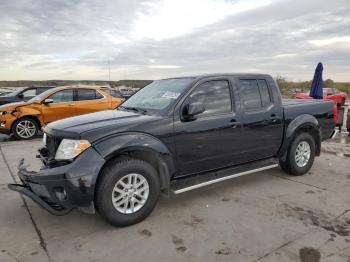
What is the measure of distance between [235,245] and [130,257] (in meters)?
1.05

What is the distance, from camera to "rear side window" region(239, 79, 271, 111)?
4953 mm

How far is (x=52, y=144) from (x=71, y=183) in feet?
2.38

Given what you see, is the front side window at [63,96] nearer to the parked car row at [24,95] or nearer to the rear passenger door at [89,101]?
the rear passenger door at [89,101]

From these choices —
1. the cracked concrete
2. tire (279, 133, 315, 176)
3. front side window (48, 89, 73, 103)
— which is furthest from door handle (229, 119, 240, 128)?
front side window (48, 89, 73, 103)

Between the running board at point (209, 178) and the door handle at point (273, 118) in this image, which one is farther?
the door handle at point (273, 118)

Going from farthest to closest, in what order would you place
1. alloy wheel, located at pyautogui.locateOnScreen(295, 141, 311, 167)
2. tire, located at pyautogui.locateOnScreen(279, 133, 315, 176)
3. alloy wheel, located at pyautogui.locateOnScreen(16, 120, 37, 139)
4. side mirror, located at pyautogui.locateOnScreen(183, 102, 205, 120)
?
alloy wheel, located at pyautogui.locateOnScreen(16, 120, 37, 139) → alloy wheel, located at pyautogui.locateOnScreen(295, 141, 311, 167) → tire, located at pyautogui.locateOnScreen(279, 133, 315, 176) → side mirror, located at pyautogui.locateOnScreen(183, 102, 205, 120)

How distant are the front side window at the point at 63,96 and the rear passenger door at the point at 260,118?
6.98 metres

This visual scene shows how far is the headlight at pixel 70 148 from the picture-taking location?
3533mm

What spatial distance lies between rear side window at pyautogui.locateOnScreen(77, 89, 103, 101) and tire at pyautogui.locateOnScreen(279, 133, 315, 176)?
6.90 m

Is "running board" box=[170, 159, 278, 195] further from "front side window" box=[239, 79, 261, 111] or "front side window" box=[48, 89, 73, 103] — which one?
"front side window" box=[48, 89, 73, 103]

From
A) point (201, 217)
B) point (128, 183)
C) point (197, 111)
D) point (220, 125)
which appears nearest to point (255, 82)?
point (220, 125)

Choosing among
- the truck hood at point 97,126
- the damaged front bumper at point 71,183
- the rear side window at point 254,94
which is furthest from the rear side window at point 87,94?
the damaged front bumper at point 71,183

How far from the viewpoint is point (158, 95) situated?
4.69 m

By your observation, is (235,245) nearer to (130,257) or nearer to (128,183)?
(130,257)
